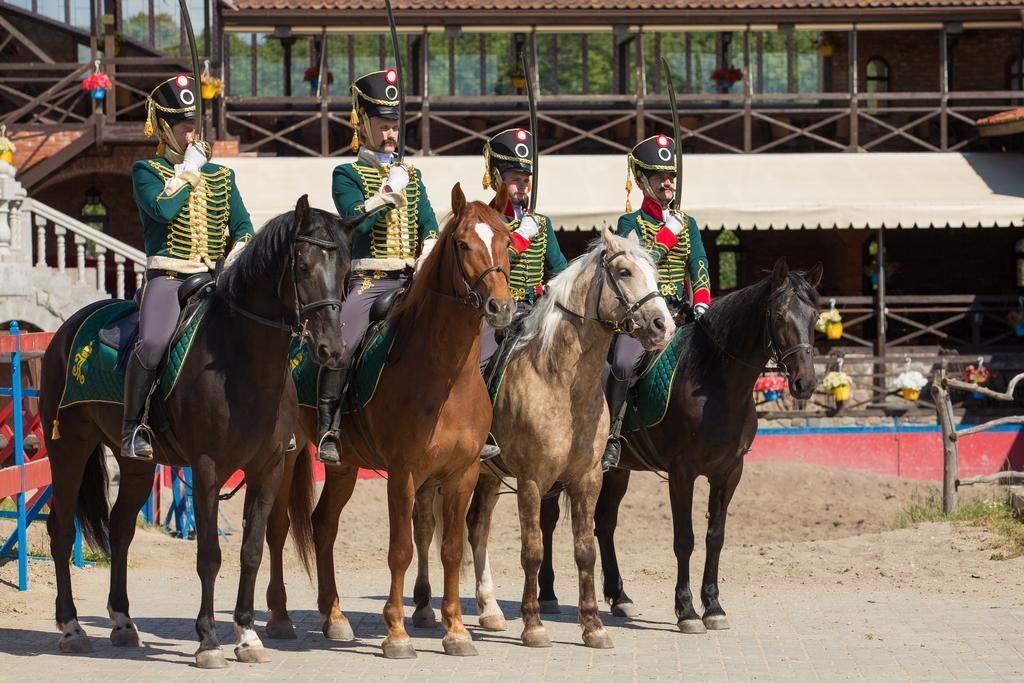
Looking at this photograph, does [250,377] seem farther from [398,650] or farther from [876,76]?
[876,76]

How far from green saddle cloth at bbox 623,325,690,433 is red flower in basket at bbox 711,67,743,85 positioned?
18.9 meters

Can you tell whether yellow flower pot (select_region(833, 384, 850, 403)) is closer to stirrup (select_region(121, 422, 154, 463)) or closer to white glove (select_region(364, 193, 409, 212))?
white glove (select_region(364, 193, 409, 212))

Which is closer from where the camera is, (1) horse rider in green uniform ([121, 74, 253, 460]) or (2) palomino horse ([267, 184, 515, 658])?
(2) palomino horse ([267, 184, 515, 658])

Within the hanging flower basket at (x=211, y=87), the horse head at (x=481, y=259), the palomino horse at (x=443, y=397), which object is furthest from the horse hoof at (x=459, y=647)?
the hanging flower basket at (x=211, y=87)

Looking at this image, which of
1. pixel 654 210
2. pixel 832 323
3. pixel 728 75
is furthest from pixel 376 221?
pixel 728 75

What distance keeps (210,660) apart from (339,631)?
1.29 m

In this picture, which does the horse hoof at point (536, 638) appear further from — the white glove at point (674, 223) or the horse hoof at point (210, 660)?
the white glove at point (674, 223)

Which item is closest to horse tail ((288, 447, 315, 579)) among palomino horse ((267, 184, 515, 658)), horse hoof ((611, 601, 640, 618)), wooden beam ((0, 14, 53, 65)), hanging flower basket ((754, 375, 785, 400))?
palomino horse ((267, 184, 515, 658))

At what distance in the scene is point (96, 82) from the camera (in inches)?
1003

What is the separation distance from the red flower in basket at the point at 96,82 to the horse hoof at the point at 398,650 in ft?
60.3

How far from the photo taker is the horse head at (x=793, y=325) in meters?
9.95

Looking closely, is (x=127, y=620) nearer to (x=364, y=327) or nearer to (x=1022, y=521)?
(x=364, y=327)

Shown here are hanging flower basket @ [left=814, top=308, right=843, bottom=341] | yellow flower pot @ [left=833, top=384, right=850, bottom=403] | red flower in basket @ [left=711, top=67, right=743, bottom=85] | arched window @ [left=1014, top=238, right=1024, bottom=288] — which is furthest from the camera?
red flower in basket @ [left=711, top=67, right=743, bottom=85]

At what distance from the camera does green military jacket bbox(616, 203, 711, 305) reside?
→ 10.8 metres
